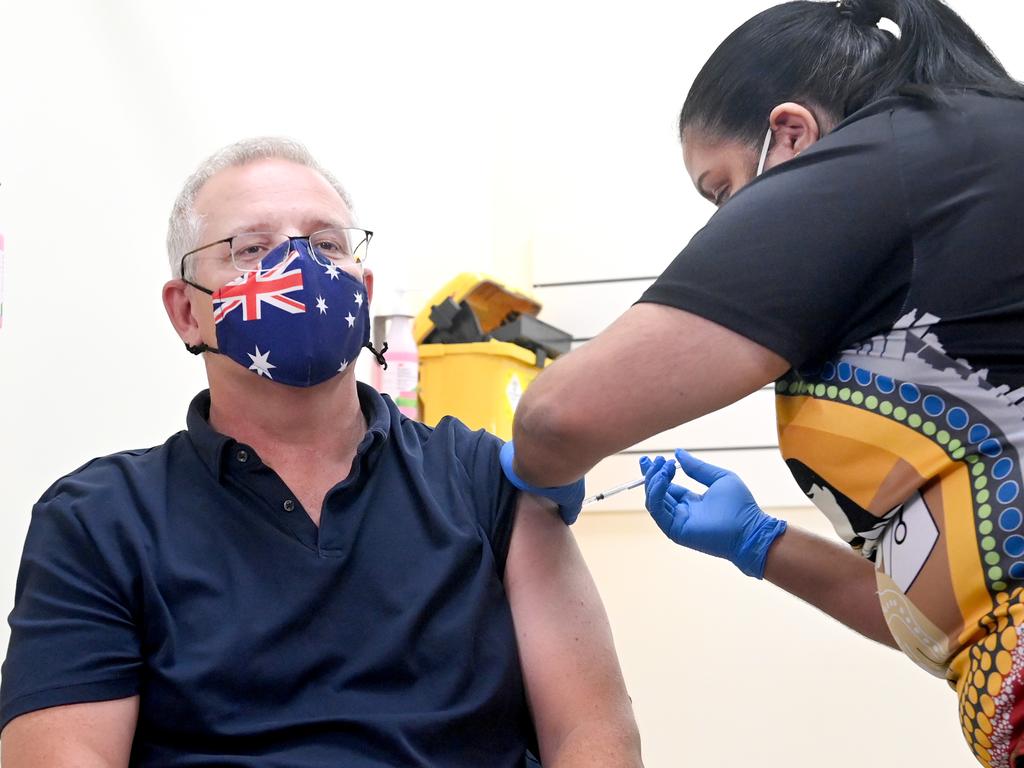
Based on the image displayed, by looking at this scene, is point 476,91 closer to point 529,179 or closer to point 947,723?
point 529,179

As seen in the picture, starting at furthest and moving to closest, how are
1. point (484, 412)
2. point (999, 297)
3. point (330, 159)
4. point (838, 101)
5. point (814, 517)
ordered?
point (814, 517) → point (484, 412) → point (330, 159) → point (838, 101) → point (999, 297)

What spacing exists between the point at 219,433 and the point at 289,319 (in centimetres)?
19

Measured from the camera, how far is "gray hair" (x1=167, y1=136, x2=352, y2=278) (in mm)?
1571

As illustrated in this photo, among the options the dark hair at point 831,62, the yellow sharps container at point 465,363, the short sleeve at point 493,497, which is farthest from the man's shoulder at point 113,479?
the yellow sharps container at point 465,363

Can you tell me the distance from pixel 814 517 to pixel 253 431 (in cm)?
207

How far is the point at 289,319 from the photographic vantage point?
1.41m

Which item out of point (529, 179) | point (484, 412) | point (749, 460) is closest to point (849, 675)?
point (749, 460)

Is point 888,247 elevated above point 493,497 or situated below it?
above

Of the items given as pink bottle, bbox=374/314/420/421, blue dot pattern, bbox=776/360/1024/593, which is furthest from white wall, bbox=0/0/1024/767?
blue dot pattern, bbox=776/360/1024/593

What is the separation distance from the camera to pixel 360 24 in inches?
113

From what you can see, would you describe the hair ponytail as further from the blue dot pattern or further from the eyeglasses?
the eyeglasses

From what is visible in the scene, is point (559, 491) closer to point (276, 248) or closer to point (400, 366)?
point (276, 248)

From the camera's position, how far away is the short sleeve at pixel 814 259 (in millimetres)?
1036

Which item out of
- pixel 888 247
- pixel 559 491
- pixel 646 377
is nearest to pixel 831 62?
pixel 888 247
